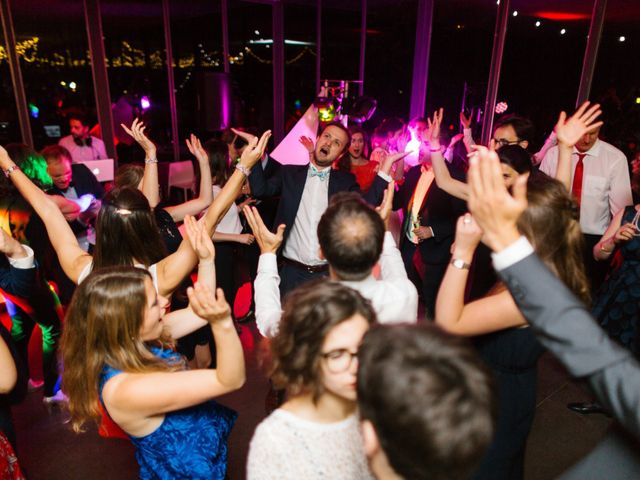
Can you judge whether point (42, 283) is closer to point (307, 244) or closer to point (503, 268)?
point (307, 244)

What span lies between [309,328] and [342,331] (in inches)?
3.0

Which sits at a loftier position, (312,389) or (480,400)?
(480,400)

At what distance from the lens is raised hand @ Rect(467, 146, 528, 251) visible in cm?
85

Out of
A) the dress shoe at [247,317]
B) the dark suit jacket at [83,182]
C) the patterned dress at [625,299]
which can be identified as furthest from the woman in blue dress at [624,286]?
the dark suit jacket at [83,182]

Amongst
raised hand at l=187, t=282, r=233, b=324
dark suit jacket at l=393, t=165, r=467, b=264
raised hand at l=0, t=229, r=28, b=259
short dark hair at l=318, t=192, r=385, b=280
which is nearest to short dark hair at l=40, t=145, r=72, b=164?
raised hand at l=0, t=229, r=28, b=259

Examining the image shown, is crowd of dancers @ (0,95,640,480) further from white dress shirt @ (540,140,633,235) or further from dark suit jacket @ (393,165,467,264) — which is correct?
white dress shirt @ (540,140,633,235)

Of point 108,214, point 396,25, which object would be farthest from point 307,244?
point 396,25

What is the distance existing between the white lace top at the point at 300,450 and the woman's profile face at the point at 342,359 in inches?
3.6

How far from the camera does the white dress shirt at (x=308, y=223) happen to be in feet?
9.82

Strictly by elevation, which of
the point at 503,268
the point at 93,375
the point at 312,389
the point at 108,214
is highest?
the point at 503,268

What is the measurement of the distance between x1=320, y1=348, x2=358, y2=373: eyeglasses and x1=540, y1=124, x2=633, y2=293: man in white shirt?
10.1ft

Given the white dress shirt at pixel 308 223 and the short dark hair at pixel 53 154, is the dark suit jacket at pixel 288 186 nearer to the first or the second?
the white dress shirt at pixel 308 223

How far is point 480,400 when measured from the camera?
A: 2.36 feet

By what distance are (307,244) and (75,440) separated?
1730mm
